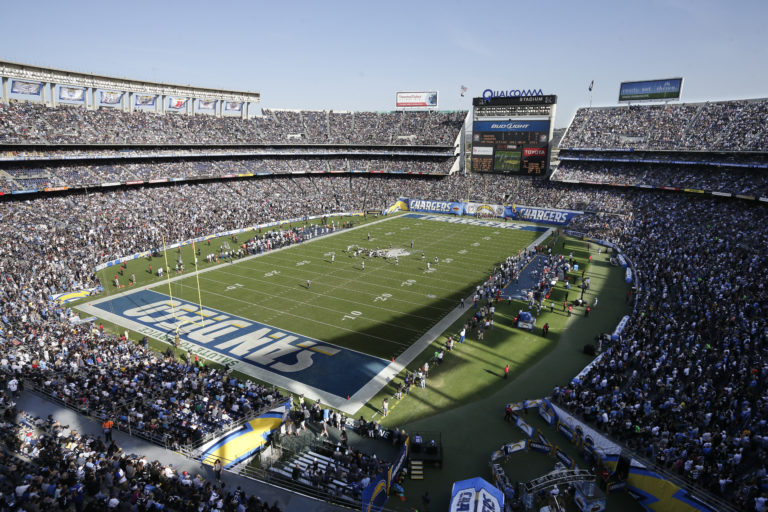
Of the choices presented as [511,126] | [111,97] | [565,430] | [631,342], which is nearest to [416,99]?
[511,126]

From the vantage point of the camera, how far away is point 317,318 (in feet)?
84.1

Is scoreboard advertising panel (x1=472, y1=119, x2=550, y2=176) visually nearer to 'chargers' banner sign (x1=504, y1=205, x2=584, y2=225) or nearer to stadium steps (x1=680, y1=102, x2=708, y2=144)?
'chargers' banner sign (x1=504, y1=205, x2=584, y2=225)

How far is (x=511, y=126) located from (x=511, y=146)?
2675mm

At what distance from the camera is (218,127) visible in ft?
199

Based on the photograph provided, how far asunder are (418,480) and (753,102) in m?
56.2

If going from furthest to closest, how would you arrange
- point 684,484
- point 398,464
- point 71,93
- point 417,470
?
point 71,93 → point 417,470 → point 398,464 → point 684,484

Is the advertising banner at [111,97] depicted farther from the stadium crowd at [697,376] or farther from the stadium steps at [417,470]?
the stadium crowd at [697,376]

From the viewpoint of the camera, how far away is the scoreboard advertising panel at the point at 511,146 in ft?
193

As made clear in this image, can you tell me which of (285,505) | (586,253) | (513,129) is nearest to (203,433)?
(285,505)

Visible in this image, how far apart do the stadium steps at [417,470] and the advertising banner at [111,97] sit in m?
56.9

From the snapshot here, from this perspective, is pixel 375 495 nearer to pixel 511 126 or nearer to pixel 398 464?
pixel 398 464

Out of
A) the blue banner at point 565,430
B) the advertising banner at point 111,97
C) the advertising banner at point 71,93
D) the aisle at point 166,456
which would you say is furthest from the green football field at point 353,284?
the advertising banner at point 111,97

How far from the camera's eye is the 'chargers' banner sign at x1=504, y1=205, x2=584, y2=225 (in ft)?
171

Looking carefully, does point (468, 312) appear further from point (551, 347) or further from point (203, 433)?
point (203, 433)
